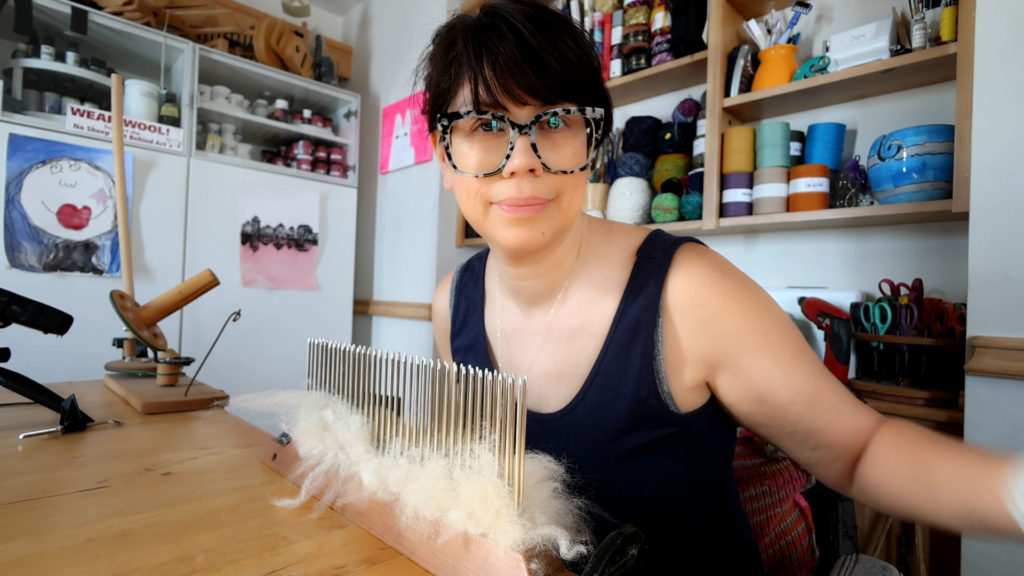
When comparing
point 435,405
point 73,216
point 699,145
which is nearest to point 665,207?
point 699,145

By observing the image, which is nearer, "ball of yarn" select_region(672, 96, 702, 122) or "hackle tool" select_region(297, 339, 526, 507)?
"hackle tool" select_region(297, 339, 526, 507)

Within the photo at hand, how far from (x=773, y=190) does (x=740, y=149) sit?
0.47ft

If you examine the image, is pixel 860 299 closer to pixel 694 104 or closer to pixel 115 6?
pixel 694 104

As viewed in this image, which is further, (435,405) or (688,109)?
(688,109)

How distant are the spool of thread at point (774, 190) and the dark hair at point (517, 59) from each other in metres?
0.84

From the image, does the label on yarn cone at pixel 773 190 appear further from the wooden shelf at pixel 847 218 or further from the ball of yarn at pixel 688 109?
the ball of yarn at pixel 688 109

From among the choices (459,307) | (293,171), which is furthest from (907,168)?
(293,171)

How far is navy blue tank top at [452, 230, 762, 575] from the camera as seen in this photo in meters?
0.65

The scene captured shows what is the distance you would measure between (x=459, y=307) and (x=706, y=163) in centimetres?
91

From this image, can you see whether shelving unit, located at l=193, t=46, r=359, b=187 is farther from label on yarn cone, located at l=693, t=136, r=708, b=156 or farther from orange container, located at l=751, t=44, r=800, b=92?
orange container, located at l=751, t=44, r=800, b=92

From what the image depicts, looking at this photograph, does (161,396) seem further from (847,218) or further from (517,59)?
(847,218)

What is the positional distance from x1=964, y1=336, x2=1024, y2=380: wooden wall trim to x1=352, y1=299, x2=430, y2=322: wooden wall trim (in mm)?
1789

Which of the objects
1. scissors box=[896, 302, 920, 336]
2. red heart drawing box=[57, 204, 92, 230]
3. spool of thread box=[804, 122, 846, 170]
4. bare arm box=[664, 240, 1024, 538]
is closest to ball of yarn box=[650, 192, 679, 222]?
spool of thread box=[804, 122, 846, 170]

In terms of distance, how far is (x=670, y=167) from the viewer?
1.54 m
